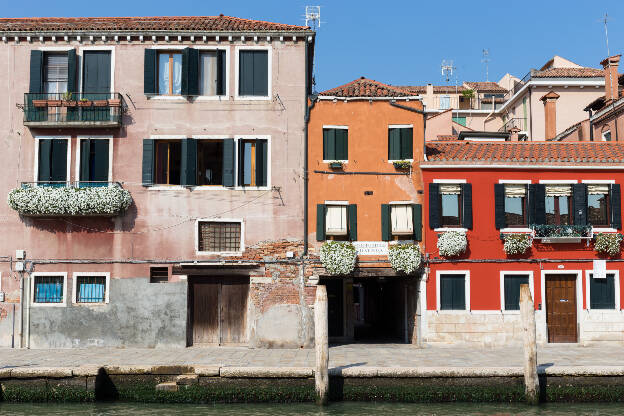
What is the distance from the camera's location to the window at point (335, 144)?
2267 cm

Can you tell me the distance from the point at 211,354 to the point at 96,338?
13.8 feet

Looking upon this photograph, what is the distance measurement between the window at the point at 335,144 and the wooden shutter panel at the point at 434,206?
2.93 meters

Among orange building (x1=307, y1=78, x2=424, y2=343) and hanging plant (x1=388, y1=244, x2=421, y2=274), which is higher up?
orange building (x1=307, y1=78, x2=424, y2=343)

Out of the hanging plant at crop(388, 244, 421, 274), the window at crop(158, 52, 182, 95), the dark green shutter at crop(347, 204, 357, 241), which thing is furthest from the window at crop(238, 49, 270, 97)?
the hanging plant at crop(388, 244, 421, 274)

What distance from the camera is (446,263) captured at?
22266 millimetres

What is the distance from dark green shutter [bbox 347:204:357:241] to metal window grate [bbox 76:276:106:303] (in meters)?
7.92

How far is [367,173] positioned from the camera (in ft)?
74.0


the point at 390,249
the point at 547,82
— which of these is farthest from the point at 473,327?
the point at 547,82

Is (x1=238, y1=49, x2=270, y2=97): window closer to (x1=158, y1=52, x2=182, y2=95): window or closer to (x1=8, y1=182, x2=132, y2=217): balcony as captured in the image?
(x1=158, y1=52, x2=182, y2=95): window

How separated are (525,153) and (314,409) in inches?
458

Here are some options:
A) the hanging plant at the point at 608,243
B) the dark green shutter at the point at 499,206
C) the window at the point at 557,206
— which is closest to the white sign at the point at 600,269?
the hanging plant at the point at 608,243

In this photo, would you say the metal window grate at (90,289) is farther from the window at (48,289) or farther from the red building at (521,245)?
the red building at (521,245)

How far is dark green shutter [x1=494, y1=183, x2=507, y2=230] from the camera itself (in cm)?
2231

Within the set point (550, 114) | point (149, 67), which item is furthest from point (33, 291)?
point (550, 114)
